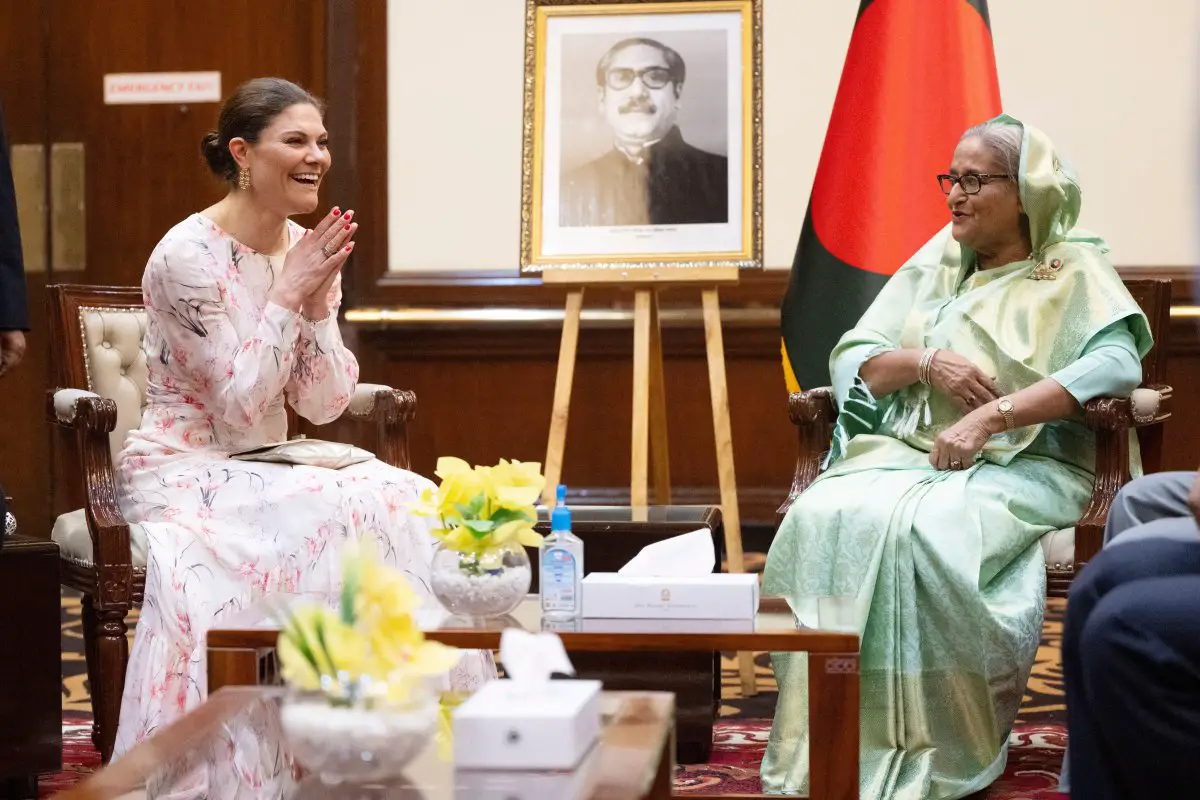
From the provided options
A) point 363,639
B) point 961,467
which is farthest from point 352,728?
point 961,467

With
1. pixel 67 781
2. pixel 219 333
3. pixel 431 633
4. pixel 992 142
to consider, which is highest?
pixel 992 142

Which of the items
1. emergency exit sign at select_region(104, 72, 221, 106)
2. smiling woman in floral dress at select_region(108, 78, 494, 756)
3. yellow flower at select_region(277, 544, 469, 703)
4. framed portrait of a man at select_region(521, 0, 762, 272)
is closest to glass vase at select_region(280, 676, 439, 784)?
yellow flower at select_region(277, 544, 469, 703)

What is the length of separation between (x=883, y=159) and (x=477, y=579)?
2271 millimetres

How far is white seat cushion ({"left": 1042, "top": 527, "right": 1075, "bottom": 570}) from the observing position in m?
2.92

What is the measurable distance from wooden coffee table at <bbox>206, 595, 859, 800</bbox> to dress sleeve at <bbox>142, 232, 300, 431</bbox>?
0.90m

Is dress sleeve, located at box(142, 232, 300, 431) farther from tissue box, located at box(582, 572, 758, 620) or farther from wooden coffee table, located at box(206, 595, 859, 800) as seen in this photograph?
tissue box, located at box(582, 572, 758, 620)

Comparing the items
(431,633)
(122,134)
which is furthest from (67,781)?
(122,134)

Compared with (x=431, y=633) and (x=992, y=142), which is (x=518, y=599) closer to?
(x=431, y=633)

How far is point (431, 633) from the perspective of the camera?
2.11 m

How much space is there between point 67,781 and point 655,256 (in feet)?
6.59

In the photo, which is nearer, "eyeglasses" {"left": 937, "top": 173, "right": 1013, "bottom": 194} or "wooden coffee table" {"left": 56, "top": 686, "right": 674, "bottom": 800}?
"wooden coffee table" {"left": 56, "top": 686, "right": 674, "bottom": 800}

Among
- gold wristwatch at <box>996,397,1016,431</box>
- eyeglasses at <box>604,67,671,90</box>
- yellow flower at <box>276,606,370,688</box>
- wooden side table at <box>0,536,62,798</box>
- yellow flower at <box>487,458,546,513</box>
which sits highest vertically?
eyeglasses at <box>604,67,671,90</box>

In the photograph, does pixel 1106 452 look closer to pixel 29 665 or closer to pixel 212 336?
pixel 212 336

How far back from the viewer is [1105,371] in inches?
118
